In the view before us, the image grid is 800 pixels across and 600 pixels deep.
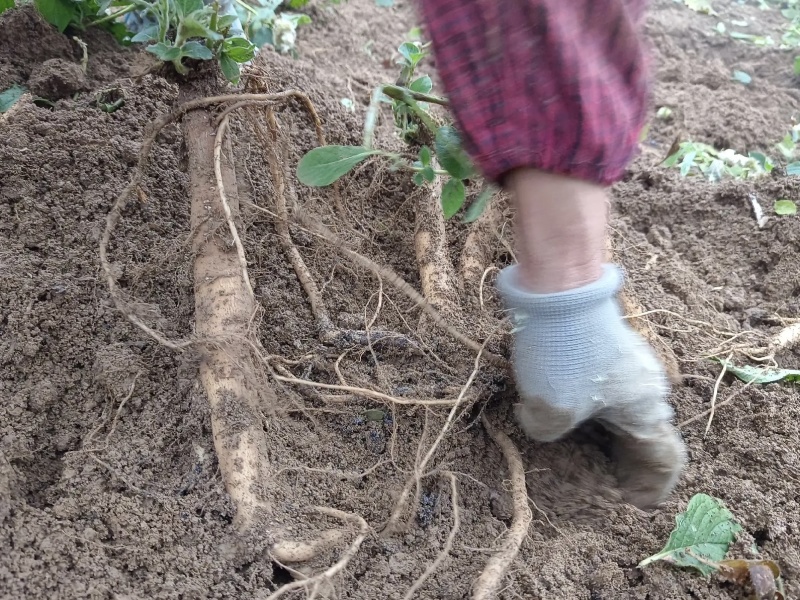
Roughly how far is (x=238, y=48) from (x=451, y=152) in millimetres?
411

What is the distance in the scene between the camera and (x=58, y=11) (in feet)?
4.36

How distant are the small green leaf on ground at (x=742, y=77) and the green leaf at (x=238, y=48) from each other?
2.00 meters

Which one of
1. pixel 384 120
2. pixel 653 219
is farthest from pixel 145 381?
pixel 653 219

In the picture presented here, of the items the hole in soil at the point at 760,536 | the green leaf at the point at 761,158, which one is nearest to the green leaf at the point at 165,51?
the hole in soil at the point at 760,536

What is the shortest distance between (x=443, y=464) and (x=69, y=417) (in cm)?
60

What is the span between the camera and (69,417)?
0.95 m

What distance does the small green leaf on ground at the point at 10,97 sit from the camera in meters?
1.22

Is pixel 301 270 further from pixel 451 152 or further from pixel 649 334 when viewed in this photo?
pixel 649 334

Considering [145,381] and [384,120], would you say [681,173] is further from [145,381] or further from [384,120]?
[145,381]

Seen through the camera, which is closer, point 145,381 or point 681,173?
point 145,381

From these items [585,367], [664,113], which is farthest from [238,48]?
[664,113]

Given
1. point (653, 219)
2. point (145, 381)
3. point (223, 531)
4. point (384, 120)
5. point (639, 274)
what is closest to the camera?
point (223, 531)

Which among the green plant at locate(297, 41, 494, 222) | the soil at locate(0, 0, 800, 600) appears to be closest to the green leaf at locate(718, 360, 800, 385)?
the soil at locate(0, 0, 800, 600)

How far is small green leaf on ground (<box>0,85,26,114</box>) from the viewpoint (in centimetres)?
122
